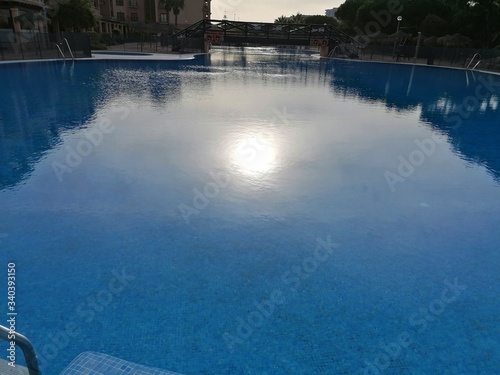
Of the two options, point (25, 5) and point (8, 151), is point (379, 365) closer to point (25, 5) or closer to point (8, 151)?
point (8, 151)

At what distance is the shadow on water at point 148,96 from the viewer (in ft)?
32.4

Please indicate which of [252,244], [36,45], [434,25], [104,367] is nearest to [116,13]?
[36,45]

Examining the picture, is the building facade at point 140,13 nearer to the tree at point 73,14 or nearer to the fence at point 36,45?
the tree at point 73,14

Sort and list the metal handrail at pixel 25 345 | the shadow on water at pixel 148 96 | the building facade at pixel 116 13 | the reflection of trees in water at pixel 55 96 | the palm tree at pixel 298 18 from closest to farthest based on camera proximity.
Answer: the metal handrail at pixel 25 345, the reflection of trees in water at pixel 55 96, the shadow on water at pixel 148 96, the building facade at pixel 116 13, the palm tree at pixel 298 18

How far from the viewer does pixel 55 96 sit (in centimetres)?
1552

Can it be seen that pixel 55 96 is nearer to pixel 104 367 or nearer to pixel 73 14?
pixel 104 367

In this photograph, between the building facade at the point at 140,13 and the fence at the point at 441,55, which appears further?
the building facade at the point at 140,13

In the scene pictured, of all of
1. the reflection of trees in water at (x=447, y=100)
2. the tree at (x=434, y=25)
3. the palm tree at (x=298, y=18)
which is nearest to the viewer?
the reflection of trees in water at (x=447, y=100)

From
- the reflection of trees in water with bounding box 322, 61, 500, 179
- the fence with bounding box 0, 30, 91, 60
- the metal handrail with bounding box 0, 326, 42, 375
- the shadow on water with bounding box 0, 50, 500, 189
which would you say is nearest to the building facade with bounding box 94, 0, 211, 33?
the fence with bounding box 0, 30, 91, 60

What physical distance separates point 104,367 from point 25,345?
1.33m

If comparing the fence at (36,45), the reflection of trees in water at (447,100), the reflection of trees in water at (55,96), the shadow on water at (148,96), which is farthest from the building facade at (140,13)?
the reflection of trees in water at (447,100)

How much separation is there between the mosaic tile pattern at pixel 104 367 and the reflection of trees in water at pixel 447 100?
8.76 metres

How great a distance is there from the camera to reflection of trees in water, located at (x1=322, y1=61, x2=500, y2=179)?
11133mm

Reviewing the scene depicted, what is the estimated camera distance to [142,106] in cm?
1440
